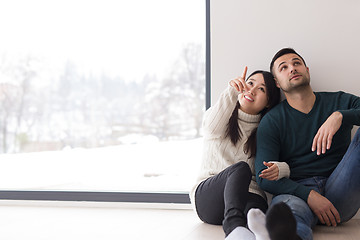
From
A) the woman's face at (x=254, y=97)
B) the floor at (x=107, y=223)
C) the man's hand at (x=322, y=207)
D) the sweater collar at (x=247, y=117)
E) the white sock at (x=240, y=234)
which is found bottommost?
the floor at (x=107, y=223)

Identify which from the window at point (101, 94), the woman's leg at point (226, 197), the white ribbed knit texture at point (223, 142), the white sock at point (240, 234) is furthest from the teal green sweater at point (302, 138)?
the window at point (101, 94)

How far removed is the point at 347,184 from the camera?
171 centimetres

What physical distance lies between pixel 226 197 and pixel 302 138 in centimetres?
59

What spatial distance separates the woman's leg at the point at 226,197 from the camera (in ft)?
4.79

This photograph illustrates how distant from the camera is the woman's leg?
4.79ft

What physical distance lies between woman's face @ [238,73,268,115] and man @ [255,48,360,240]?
0.25ft

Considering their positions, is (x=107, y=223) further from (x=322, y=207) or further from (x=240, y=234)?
(x=322, y=207)

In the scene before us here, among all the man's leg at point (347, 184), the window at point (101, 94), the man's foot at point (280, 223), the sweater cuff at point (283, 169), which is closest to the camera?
the man's foot at point (280, 223)

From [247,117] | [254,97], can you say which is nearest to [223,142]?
[247,117]

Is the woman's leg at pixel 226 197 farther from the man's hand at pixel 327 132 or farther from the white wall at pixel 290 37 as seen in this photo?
the white wall at pixel 290 37

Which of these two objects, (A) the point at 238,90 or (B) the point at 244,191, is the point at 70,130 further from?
(B) the point at 244,191

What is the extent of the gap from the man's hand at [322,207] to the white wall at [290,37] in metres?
0.68

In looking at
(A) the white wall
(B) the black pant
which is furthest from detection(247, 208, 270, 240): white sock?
(A) the white wall

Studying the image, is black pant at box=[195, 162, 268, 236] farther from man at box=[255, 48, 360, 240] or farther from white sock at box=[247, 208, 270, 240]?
white sock at box=[247, 208, 270, 240]
